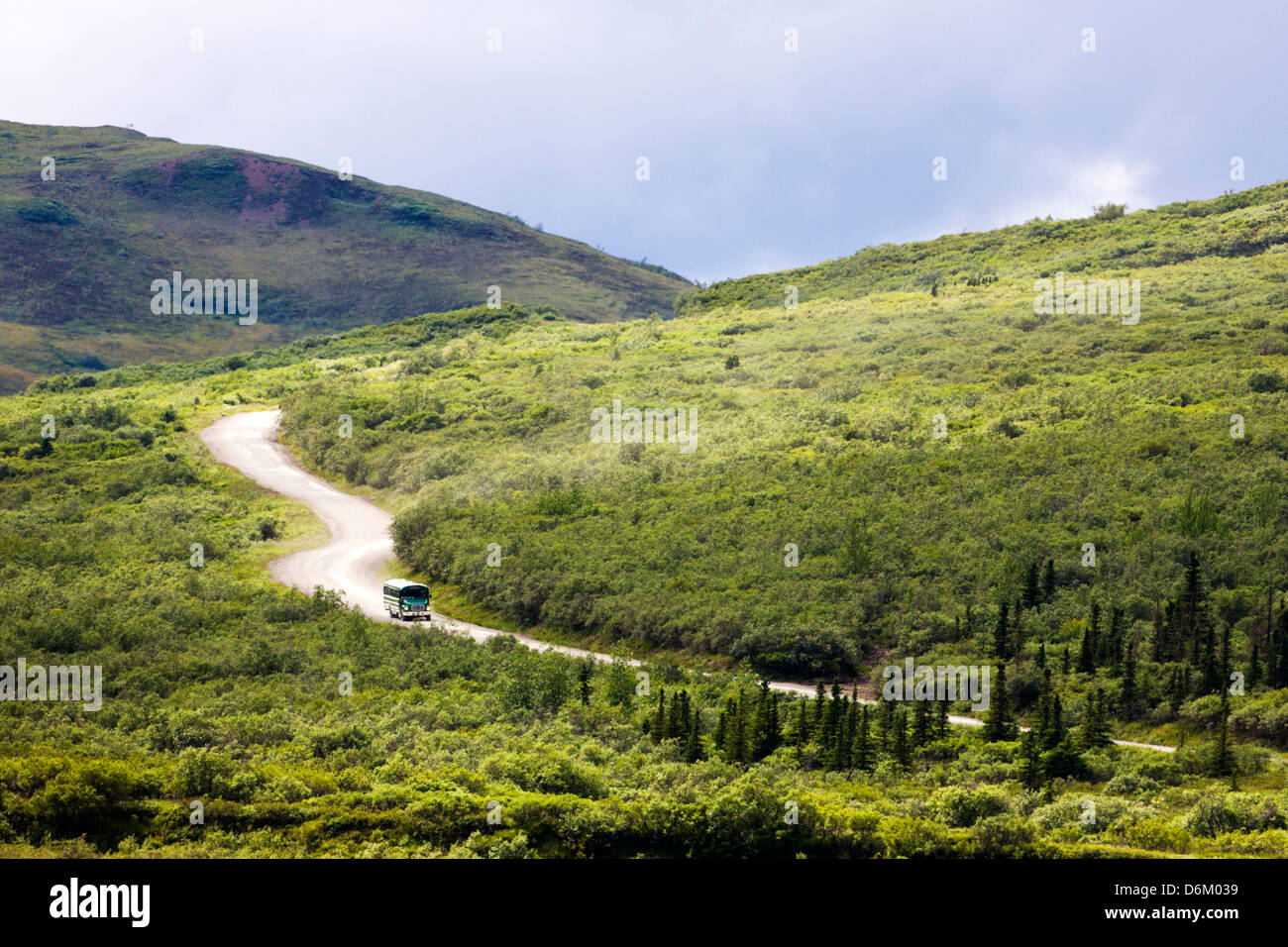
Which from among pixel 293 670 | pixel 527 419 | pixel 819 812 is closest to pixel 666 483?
pixel 527 419

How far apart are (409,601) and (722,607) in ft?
40.4

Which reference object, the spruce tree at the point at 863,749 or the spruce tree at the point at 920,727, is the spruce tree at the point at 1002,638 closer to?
the spruce tree at the point at 920,727

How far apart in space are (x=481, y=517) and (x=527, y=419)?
2087cm

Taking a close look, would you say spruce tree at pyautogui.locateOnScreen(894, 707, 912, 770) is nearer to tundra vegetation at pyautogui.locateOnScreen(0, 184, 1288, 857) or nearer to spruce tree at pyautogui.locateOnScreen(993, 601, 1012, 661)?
tundra vegetation at pyautogui.locateOnScreen(0, 184, 1288, 857)

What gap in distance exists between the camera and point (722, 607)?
40906 millimetres

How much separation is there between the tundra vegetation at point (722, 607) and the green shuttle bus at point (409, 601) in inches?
122

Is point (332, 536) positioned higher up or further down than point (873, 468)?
further down

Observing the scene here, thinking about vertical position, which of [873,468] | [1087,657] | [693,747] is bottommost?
[693,747]

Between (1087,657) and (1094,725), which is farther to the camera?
(1087,657)

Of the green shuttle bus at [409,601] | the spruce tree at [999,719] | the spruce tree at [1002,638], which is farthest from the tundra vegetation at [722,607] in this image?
the green shuttle bus at [409,601]

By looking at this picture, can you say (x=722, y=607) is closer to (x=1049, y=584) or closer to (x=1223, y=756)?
(x=1049, y=584)

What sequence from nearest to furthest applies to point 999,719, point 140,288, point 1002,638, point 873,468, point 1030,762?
point 1030,762 < point 999,719 < point 1002,638 < point 873,468 < point 140,288

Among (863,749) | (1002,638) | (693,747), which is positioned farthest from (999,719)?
(693,747)

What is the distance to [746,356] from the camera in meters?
88.0
